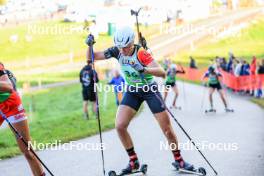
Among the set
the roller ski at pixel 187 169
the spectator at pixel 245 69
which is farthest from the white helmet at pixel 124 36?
the spectator at pixel 245 69

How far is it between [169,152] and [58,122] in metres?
8.15

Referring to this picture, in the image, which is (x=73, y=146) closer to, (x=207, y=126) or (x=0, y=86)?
(x=207, y=126)

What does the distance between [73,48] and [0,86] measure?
176ft

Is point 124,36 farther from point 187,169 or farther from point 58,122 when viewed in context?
point 58,122

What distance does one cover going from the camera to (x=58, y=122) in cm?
1886

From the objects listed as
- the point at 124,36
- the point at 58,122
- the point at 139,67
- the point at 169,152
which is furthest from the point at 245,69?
the point at 124,36

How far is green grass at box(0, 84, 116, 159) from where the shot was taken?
46.4 ft

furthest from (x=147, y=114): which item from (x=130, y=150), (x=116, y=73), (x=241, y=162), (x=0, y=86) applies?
(x=0, y=86)

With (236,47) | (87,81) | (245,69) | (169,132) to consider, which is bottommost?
(236,47)

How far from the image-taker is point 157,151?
11578mm

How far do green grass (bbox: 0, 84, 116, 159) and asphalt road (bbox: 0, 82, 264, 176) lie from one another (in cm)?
76

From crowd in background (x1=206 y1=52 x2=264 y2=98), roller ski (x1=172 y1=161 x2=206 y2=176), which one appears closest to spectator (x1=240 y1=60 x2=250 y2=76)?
crowd in background (x1=206 y1=52 x2=264 y2=98)

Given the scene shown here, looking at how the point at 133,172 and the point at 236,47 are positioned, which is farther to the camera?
the point at 236,47

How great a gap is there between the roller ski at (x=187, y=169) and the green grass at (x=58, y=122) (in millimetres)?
3971
